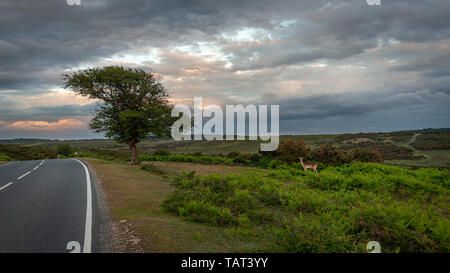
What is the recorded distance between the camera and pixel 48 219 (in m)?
7.61

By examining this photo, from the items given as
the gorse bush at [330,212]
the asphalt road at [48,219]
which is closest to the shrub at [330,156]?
the gorse bush at [330,212]

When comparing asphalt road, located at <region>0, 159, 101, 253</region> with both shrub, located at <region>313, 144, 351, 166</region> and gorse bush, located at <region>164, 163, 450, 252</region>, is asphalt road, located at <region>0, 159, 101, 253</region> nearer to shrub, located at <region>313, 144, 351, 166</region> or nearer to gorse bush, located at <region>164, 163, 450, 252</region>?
gorse bush, located at <region>164, 163, 450, 252</region>

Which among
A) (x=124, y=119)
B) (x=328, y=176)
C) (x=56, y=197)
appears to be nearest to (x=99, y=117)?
(x=124, y=119)

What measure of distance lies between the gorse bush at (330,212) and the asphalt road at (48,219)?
9.18 feet

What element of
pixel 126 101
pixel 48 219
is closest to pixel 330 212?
pixel 48 219

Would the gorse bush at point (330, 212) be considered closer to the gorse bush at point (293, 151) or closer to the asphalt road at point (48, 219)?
the asphalt road at point (48, 219)

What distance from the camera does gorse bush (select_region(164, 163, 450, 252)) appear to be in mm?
6016

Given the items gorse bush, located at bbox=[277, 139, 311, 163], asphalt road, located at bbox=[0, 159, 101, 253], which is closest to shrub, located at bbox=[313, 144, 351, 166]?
gorse bush, located at bbox=[277, 139, 311, 163]

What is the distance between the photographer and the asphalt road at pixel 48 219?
19.0 ft

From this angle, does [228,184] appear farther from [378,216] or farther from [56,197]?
[56,197]

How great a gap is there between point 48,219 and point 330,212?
8.29 metres

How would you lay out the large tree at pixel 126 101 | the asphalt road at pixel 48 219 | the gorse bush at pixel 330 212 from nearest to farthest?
the asphalt road at pixel 48 219
the gorse bush at pixel 330 212
the large tree at pixel 126 101

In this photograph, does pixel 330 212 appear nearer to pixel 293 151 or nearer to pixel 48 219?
pixel 48 219
